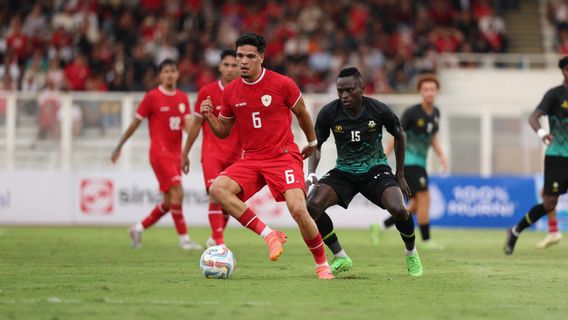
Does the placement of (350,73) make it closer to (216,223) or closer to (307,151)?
(307,151)

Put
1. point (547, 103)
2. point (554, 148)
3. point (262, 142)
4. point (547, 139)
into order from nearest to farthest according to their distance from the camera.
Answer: point (262, 142), point (547, 139), point (547, 103), point (554, 148)

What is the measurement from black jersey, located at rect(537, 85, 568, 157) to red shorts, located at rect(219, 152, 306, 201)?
A: 5619mm

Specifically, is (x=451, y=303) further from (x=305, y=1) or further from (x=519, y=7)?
(x=519, y=7)

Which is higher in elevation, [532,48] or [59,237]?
[532,48]

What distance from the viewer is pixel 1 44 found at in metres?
29.0

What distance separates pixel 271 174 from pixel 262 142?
365 mm

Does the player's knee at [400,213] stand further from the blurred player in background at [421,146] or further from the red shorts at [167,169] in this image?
the blurred player in background at [421,146]

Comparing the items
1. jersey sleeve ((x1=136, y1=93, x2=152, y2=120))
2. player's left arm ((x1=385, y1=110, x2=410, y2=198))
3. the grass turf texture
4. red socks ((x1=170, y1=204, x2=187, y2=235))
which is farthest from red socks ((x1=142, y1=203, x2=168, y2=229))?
player's left arm ((x1=385, y1=110, x2=410, y2=198))

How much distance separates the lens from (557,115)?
52.4 feet

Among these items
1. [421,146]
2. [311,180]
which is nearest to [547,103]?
[421,146]

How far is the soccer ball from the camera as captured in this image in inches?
454

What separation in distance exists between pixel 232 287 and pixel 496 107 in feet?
52.3

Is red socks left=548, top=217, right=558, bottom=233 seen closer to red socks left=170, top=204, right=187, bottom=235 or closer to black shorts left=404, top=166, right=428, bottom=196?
black shorts left=404, top=166, right=428, bottom=196

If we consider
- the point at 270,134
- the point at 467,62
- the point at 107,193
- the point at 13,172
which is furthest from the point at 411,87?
the point at 270,134
